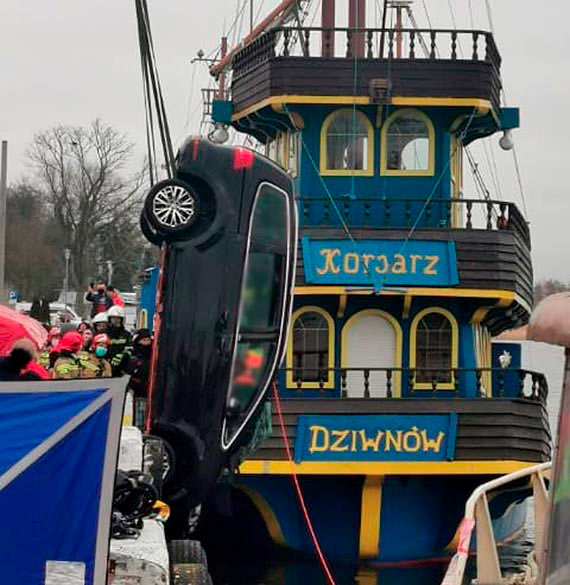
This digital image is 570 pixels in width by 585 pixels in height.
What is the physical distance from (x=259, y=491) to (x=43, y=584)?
11.3 m

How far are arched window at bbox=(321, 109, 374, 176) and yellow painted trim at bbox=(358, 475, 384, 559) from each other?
430 cm

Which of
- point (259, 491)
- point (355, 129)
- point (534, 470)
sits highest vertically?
point (355, 129)

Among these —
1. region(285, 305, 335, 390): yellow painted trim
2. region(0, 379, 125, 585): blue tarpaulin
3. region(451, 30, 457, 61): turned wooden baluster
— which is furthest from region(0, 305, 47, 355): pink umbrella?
region(451, 30, 457, 61): turned wooden baluster

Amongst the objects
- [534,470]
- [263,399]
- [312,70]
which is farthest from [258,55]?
[534,470]

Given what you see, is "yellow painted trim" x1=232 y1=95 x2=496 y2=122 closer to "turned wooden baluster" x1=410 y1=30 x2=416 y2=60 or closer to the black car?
"turned wooden baluster" x1=410 y1=30 x2=416 y2=60

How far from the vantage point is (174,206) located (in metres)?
9.41

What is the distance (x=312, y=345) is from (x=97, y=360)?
581cm

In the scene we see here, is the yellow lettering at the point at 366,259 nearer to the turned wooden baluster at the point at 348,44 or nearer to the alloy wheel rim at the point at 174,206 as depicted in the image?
the turned wooden baluster at the point at 348,44

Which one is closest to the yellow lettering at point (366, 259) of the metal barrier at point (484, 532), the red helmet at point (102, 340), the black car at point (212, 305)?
the red helmet at point (102, 340)

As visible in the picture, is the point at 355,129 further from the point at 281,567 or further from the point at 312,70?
the point at 281,567

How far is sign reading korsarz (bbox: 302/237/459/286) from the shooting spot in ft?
50.5

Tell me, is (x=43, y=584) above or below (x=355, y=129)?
below

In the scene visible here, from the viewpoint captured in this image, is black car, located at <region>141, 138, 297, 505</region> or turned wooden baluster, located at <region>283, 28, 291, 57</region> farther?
turned wooden baluster, located at <region>283, 28, 291, 57</region>

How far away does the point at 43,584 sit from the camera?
4273 mm
